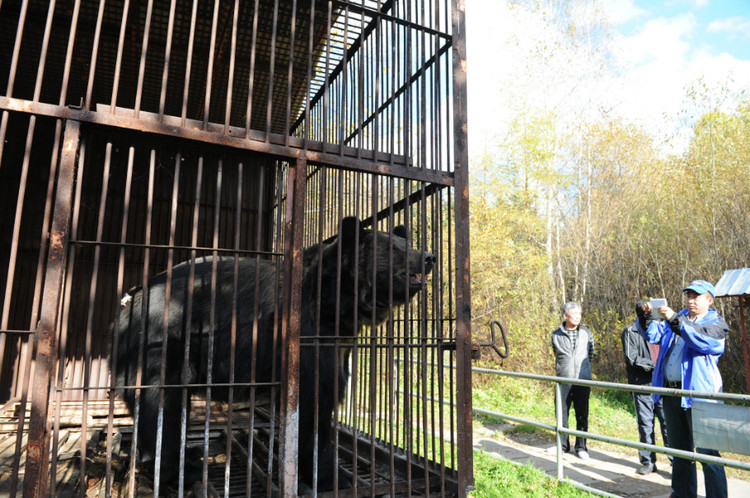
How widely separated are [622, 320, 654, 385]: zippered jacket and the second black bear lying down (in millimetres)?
4118

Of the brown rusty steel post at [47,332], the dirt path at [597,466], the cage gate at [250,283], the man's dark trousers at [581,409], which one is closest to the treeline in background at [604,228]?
the dirt path at [597,466]

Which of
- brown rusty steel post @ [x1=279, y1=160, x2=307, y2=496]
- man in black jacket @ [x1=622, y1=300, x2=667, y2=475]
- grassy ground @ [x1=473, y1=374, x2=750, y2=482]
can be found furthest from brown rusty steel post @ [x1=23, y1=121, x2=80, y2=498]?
grassy ground @ [x1=473, y1=374, x2=750, y2=482]

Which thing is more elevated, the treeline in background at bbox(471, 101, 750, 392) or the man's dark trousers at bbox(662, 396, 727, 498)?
the treeline in background at bbox(471, 101, 750, 392)

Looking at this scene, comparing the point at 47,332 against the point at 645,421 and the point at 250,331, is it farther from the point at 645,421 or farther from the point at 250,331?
the point at 645,421

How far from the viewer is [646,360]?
21.2 ft

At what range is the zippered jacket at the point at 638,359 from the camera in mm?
6449

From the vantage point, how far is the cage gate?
2.71 metres

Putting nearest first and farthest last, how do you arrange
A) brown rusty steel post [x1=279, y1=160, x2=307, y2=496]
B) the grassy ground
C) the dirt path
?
1. brown rusty steel post [x1=279, y1=160, x2=307, y2=496]
2. the dirt path
3. the grassy ground

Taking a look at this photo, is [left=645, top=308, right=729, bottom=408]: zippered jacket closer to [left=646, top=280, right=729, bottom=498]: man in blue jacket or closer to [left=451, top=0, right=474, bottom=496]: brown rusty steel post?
[left=646, top=280, right=729, bottom=498]: man in blue jacket

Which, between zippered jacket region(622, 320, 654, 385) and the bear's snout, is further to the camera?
zippered jacket region(622, 320, 654, 385)

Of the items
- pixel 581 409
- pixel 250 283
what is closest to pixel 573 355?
pixel 581 409

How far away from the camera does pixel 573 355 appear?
7.09 metres

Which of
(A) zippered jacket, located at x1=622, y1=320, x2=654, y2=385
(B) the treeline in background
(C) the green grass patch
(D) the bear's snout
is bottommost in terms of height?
(C) the green grass patch

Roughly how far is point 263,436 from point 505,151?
14.7 meters
